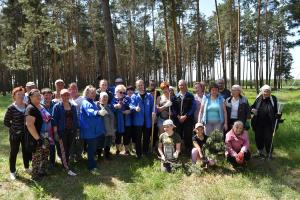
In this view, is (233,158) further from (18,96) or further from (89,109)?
(18,96)

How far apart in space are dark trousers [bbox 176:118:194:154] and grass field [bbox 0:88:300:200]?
49 cm

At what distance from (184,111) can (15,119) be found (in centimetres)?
408

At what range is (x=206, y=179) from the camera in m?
8.05

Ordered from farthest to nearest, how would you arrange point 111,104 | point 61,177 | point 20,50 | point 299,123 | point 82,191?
1. point 20,50
2. point 299,123
3. point 111,104
4. point 61,177
5. point 82,191

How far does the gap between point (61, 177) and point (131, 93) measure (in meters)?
2.81

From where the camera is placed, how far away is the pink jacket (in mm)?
8180

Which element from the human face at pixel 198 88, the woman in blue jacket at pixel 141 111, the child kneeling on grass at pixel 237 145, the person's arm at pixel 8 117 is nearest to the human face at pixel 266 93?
the child kneeling on grass at pixel 237 145

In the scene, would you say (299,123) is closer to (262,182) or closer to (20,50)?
(262,182)

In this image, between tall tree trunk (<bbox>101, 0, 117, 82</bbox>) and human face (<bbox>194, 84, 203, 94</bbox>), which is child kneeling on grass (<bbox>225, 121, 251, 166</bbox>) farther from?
tall tree trunk (<bbox>101, 0, 117, 82</bbox>)

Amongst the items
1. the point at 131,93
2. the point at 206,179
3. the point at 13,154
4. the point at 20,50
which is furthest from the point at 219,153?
the point at 20,50

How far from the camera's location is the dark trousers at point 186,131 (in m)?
9.34

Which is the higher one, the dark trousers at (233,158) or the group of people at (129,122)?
the group of people at (129,122)

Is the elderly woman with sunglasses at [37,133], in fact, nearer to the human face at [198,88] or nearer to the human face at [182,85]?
the human face at [182,85]

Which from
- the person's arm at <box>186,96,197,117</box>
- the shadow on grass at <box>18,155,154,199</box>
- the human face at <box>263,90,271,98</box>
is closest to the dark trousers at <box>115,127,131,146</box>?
the shadow on grass at <box>18,155,154,199</box>
